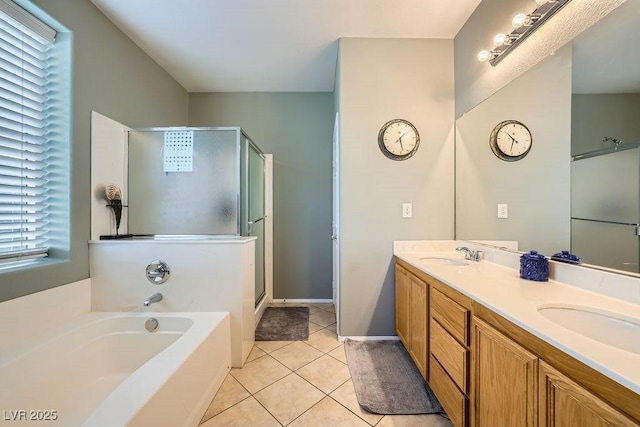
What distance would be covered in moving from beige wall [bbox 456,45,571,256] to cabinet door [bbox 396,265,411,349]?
2.09ft

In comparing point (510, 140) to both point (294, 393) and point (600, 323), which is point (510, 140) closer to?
point (600, 323)

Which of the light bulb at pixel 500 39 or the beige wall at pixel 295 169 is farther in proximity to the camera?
the beige wall at pixel 295 169

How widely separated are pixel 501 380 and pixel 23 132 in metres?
2.68

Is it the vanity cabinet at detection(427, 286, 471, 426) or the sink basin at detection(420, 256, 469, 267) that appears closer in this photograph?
the vanity cabinet at detection(427, 286, 471, 426)

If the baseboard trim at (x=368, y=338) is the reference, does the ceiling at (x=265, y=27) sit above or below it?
above

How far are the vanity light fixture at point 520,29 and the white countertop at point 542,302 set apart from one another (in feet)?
4.28

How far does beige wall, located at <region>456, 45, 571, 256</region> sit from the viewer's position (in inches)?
45.6

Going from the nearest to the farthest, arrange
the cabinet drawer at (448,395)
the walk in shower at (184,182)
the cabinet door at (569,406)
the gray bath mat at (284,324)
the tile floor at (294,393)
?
the cabinet door at (569,406), the cabinet drawer at (448,395), the tile floor at (294,393), the walk in shower at (184,182), the gray bath mat at (284,324)

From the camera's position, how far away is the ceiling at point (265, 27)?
170 cm

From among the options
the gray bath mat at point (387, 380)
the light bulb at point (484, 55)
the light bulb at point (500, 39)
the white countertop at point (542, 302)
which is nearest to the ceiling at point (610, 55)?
the light bulb at point (500, 39)

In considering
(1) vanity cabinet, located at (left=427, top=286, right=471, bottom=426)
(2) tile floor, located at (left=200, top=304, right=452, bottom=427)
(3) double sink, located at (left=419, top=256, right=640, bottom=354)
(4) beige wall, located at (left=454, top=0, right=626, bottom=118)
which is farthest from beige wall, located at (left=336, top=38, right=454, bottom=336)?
(3) double sink, located at (left=419, top=256, right=640, bottom=354)

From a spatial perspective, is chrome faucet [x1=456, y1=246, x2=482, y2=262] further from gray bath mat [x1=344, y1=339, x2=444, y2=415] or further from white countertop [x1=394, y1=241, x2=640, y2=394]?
gray bath mat [x1=344, y1=339, x2=444, y2=415]

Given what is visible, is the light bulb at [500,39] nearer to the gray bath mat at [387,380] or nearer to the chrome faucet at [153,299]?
the gray bath mat at [387,380]

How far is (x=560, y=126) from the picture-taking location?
1157 mm
